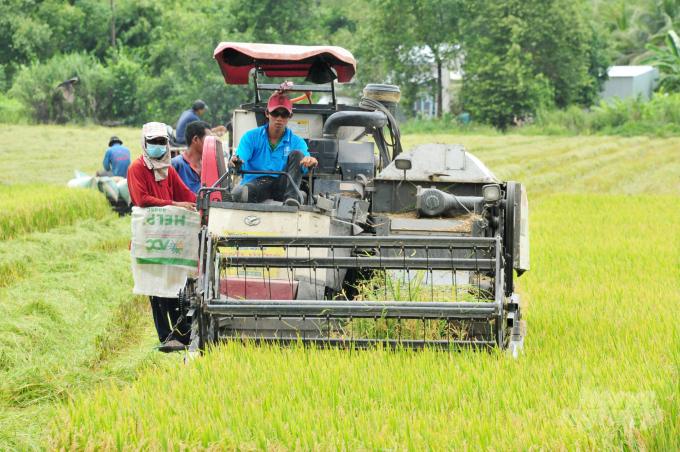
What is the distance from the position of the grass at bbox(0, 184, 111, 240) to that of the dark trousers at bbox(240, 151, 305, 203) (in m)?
6.08

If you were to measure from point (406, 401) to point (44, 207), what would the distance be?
9.59 meters

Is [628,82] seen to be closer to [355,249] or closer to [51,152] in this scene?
[51,152]

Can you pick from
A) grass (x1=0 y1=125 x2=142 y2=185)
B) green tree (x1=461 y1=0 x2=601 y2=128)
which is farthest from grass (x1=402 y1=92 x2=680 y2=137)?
grass (x1=0 y1=125 x2=142 y2=185)

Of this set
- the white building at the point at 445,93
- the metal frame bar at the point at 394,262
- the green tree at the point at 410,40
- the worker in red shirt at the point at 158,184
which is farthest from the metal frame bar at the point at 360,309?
the green tree at the point at 410,40

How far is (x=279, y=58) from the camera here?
7.29 meters

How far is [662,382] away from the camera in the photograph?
3982 millimetres

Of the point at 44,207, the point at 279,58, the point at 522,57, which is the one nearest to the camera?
the point at 279,58

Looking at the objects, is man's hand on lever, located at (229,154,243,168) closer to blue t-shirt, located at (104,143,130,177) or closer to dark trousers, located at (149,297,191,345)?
dark trousers, located at (149,297,191,345)

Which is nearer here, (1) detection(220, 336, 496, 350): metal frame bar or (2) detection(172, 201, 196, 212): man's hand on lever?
(1) detection(220, 336, 496, 350): metal frame bar

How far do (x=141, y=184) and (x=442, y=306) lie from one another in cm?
278

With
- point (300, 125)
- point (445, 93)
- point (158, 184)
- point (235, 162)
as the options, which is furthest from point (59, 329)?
point (445, 93)

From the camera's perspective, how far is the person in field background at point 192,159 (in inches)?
290

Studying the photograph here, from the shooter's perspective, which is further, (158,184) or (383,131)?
(383,131)

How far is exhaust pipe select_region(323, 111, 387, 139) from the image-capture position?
7.92m
